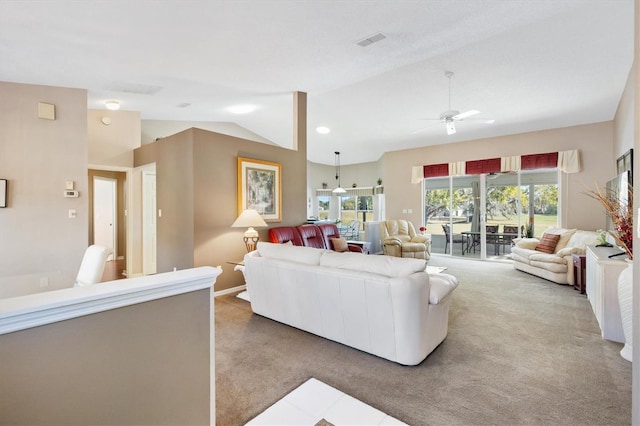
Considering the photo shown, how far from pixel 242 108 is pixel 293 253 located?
13.1 feet

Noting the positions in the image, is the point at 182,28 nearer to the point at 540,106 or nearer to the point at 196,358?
the point at 196,358

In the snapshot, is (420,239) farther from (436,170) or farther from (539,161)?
(539,161)

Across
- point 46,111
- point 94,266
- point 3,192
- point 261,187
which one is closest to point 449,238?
point 261,187

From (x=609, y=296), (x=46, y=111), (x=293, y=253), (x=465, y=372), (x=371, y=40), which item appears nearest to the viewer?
(x=465, y=372)

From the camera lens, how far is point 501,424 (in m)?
1.68

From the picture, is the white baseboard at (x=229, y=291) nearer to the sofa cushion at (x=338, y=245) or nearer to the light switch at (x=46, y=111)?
the sofa cushion at (x=338, y=245)

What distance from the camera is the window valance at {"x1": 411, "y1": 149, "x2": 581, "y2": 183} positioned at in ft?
18.9

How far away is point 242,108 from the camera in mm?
5797

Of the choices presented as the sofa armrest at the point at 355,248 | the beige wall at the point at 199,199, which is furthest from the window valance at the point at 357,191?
the beige wall at the point at 199,199

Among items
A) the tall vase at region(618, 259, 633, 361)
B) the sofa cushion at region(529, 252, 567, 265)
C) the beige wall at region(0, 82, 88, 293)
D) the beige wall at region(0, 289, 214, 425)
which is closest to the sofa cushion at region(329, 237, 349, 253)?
the sofa cushion at region(529, 252, 567, 265)

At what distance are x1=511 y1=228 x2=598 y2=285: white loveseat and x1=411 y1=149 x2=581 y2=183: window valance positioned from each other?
4.37ft

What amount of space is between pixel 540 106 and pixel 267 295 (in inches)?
213

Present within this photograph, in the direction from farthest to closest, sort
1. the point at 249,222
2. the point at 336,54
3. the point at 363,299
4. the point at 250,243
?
the point at 250,243, the point at 249,222, the point at 336,54, the point at 363,299

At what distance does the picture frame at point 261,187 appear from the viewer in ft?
15.4
